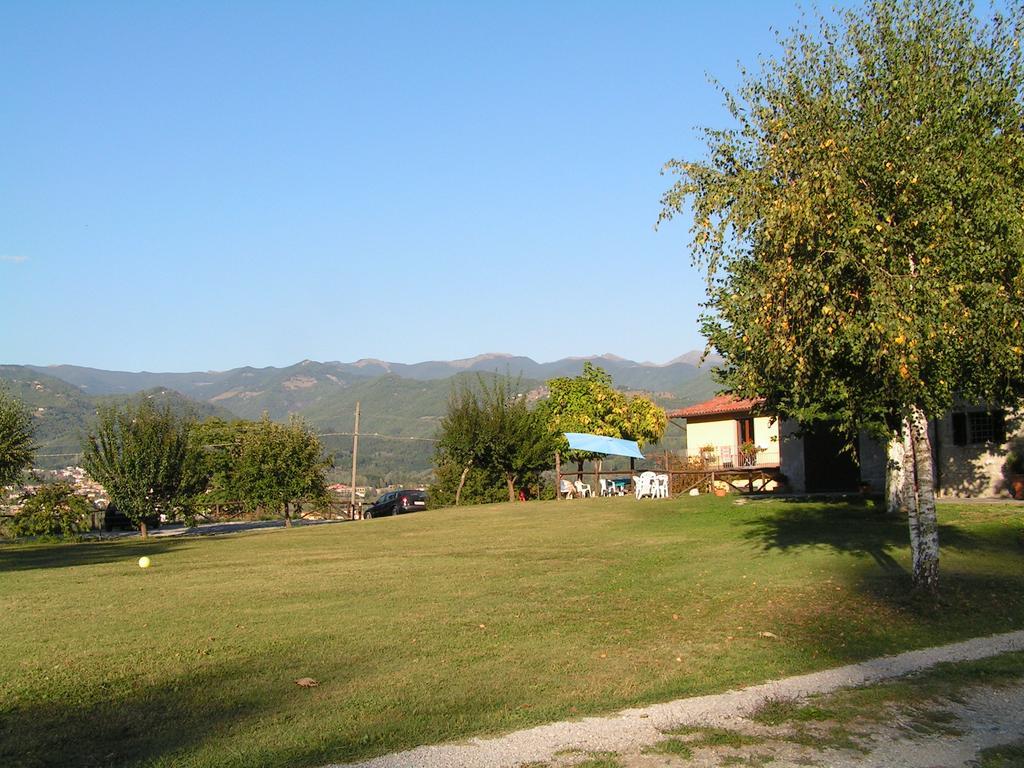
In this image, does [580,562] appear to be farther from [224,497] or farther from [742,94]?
[224,497]

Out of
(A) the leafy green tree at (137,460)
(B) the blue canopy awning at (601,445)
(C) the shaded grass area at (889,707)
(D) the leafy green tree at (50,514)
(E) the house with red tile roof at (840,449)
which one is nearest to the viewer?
(C) the shaded grass area at (889,707)

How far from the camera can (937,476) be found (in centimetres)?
2817

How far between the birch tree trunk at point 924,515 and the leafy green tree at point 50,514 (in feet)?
99.5

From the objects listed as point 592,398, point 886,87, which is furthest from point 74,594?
point 592,398

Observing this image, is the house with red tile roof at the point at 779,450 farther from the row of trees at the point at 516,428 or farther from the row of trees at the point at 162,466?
the row of trees at the point at 162,466

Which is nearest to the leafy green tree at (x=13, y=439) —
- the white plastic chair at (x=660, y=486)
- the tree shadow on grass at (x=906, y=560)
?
the white plastic chair at (x=660, y=486)

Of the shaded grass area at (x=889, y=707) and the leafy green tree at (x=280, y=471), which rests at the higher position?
the leafy green tree at (x=280, y=471)

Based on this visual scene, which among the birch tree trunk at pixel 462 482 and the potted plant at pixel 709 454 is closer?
the potted plant at pixel 709 454

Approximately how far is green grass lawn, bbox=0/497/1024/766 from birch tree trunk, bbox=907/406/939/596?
42 centimetres

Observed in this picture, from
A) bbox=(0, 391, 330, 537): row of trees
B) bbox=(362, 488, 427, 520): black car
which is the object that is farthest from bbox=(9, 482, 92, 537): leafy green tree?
bbox=(362, 488, 427, 520): black car

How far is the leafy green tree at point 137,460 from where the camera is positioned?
33031 millimetres

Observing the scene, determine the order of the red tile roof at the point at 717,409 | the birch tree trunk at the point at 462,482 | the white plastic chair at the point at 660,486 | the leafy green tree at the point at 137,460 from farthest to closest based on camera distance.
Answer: the birch tree trunk at the point at 462,482 → the red tile roof at the point at 717,409 → the white plastic chair at the point at 660,486 → the leafy green tree at the point at 137,460

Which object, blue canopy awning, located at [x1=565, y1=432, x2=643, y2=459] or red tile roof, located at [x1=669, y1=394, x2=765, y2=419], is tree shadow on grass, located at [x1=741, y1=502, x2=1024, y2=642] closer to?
blue canopy awning, located at [x1=565, y1=432, x2=643, y2=459]

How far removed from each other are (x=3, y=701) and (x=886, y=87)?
11.8 m
